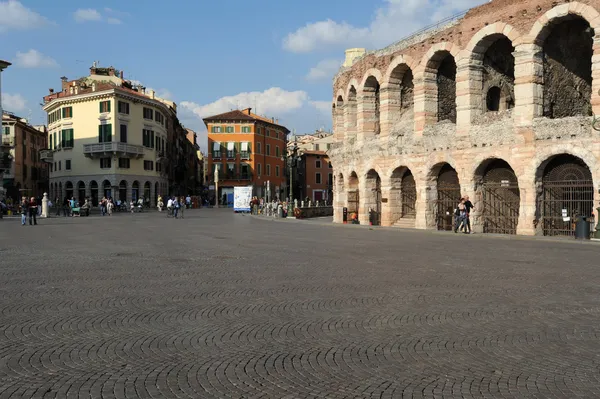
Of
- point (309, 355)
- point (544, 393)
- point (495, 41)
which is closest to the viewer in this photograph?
point (544, 393)

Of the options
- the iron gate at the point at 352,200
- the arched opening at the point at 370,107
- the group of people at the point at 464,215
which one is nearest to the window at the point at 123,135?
the iron gate at the point at 352,200

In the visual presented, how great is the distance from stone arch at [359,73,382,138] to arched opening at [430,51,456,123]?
4357 millimetres

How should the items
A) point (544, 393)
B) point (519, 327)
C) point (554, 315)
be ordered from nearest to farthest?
point (544, 393) → point (519, 327) → point (554, 315)

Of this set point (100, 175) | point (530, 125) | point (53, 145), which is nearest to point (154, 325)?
point (530, 125)

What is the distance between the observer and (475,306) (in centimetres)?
823

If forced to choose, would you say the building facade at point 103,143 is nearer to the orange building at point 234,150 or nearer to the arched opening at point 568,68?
the orange building at point 234,150

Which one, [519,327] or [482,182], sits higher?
[482,182]

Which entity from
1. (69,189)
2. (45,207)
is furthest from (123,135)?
(45,207)

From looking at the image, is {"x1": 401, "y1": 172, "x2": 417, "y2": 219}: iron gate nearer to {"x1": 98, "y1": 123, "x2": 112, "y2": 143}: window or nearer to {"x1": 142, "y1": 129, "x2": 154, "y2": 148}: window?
{"x1": 98, "y1": 123, "x2": 112, "y2": 143}: window

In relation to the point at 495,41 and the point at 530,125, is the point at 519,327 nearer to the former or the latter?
the point at 530,125

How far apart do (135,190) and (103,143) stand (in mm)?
6808

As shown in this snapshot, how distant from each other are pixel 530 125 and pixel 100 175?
47569 mm

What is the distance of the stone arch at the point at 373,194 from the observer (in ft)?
103

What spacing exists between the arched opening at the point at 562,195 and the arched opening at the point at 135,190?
47.7 metres
